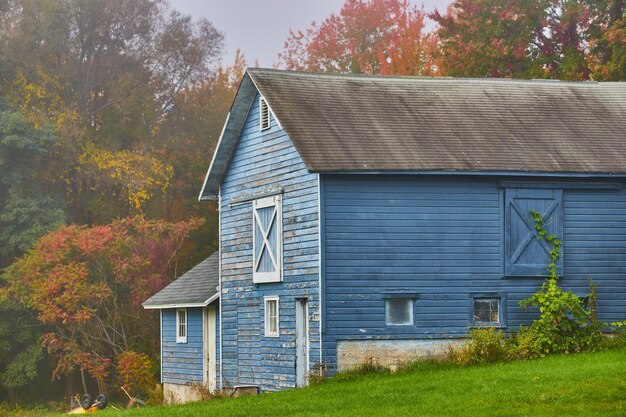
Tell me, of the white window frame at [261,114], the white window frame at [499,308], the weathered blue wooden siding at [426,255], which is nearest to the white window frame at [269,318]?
the weathered blue wooden siding at [426,255]

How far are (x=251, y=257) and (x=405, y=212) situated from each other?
5660mm

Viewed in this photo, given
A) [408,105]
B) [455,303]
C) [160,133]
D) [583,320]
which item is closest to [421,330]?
[455,303]

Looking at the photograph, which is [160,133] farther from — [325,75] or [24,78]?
[325,75]

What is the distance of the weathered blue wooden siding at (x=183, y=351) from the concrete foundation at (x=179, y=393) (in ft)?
0.56

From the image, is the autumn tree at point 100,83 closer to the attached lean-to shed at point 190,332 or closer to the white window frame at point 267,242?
the attached lean-to shed at point 190,332

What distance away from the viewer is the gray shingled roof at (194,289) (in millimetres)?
39250

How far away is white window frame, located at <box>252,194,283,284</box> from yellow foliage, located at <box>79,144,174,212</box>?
68.4ft

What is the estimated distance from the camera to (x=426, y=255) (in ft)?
106

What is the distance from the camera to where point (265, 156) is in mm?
35188

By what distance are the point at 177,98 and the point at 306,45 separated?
1145 cm

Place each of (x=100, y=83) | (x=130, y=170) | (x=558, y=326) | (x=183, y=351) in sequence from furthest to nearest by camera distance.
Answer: (x=100, y=83), (x=130, y=170), (x=183, y=351), (x=558, y=326)

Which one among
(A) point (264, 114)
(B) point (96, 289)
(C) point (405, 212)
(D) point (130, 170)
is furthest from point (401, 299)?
(D) point (130, 170)

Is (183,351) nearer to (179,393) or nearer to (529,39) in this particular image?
(179,393)

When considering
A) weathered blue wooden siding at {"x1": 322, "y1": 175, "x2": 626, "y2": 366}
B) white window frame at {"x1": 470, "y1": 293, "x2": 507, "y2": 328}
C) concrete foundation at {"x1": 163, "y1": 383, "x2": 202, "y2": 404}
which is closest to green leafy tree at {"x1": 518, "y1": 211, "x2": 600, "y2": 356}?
white window frame at {"x1": 470, "y1": 293, "x2": 507, "y2": 328}
